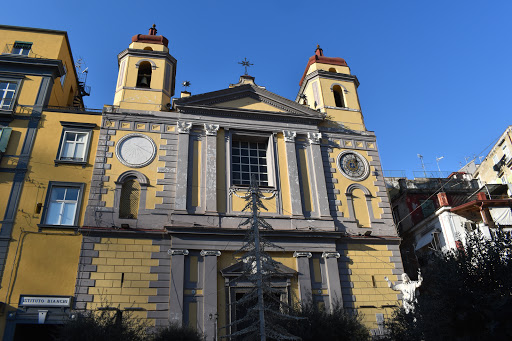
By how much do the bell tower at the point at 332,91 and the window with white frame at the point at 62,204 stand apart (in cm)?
1239

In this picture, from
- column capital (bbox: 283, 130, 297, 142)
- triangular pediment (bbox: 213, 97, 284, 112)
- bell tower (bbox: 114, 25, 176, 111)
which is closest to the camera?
bell tower (bbox: 114, 25, 176, 111)

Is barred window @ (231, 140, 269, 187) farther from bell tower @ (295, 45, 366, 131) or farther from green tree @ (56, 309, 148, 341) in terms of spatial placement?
green tree @ (56, 309, 148, 341)

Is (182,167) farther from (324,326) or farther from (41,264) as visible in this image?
(324,326)

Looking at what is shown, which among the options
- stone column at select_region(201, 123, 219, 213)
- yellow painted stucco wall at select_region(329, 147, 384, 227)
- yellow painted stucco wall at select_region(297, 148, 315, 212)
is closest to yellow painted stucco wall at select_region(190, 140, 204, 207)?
stone column at select_region(201, 123, 219, 213)

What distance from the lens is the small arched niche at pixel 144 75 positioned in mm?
21828

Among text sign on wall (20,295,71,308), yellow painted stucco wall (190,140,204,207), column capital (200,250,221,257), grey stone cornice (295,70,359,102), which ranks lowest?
text sign on wall (20,295,71,308)

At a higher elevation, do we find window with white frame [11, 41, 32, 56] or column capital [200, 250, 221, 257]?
window with white frame [11, 41, 32, 56]

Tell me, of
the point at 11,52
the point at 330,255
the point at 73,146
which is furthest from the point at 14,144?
the point at 330,255

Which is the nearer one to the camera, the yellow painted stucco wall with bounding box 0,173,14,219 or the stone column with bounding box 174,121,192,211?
the yellow painted stucco wall with bounding box 0,173,14,219

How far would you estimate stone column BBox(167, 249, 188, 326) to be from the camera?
51.9 ft

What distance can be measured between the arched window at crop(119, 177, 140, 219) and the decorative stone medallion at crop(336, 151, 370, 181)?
9510 mm

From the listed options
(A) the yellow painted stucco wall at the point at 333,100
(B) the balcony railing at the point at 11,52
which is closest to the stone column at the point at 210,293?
(A) the yellow painted stucco wall at the point at 333,100

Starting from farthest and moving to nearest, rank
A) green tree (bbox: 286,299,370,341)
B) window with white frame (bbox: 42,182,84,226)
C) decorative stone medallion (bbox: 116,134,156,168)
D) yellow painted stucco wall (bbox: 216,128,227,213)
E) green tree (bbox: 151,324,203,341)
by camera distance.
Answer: decorative stone medallion (bbox: 116,134,156,168), yellow painted stucco wall (bbox: 216,128,227,213), window with white frame (bbox: 42,182,84,226), green tree (bbox: 286,299,370,341), green tree (bbox: 151,324,203,341)

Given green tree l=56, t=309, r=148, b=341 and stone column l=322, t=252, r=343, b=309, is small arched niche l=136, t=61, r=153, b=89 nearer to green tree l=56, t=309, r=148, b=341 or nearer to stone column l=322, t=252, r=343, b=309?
green tree l=56, t=309, r=148, b=341
